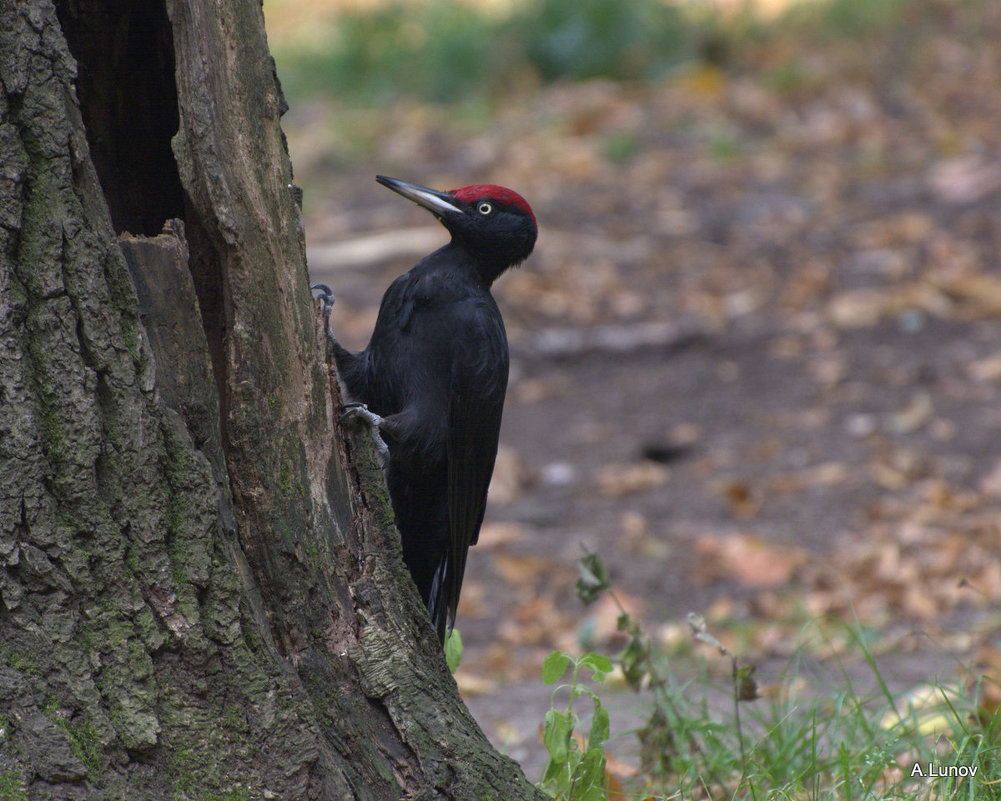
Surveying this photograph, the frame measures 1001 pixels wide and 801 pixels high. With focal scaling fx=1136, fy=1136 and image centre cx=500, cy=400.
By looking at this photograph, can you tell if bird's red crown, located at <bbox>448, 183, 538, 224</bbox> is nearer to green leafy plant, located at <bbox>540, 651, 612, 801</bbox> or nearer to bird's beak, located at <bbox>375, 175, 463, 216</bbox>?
bird's beak, located at <bbox>375, 175, 463, 216</bbox>

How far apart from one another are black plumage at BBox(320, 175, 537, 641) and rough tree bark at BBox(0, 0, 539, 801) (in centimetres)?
77

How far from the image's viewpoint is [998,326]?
21.3 feet

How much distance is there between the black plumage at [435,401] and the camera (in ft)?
9.71

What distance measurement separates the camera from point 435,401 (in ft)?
9.89

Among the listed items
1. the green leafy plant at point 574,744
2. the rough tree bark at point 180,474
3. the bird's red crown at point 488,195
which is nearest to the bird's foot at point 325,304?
the rough tree bark at point 180,474

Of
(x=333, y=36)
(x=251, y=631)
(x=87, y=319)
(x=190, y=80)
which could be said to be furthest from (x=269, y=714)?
(x=333, y=36)

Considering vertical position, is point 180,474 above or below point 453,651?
above

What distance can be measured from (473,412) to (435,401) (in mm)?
105

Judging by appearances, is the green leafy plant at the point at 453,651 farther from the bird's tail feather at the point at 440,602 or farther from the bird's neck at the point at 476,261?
the bird's neck at the point at 476,261

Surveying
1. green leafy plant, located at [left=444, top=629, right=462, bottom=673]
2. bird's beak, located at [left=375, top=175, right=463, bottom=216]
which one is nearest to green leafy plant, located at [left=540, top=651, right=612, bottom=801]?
green leafy plant, located at [left=444, top=629, right=462, bottom=673]

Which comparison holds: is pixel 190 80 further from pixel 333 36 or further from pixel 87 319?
pixel 333 36

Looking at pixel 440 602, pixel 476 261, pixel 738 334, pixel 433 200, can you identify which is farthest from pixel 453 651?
pixel 738 334

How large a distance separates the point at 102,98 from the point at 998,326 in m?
5.62

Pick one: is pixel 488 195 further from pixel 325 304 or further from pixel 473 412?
pixel 325 304
